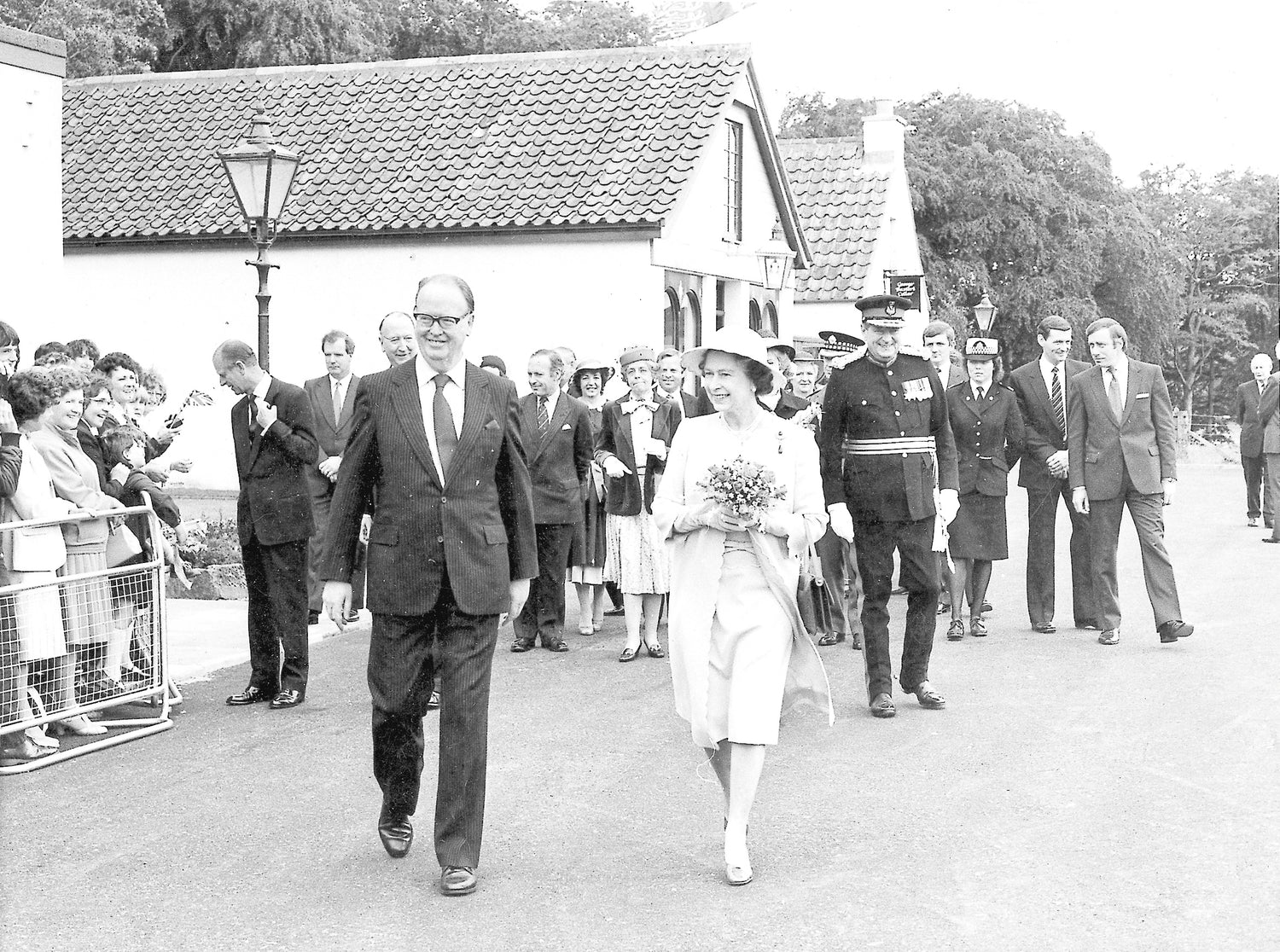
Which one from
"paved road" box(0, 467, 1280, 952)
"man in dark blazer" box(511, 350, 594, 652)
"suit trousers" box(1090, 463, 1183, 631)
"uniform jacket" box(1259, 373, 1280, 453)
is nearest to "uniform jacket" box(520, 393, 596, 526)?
"man in dark blazer" box(511, 350, 594, 652)

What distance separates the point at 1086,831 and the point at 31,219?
11.5 meters

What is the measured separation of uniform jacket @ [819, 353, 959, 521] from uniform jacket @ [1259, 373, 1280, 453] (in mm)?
11529

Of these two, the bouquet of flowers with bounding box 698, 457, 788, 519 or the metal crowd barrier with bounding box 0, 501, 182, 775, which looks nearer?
the bouquet of flowers with bounding box 698, 457, 788, 519

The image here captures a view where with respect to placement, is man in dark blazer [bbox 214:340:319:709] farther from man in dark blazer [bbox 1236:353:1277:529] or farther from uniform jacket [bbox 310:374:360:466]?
man in dark blazer [bbox 1236:353:1277:529]

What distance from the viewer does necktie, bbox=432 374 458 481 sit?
5.64 m

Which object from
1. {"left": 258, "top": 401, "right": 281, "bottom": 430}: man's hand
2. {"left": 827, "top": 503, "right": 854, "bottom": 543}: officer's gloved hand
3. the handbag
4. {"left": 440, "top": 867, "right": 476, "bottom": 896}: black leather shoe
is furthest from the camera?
{"left": 258, "top": 401, "right": 281, "bottom": 430}: man's hand

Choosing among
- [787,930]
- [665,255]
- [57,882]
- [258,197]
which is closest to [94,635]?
[57,882]

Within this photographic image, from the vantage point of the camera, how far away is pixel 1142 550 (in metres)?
10.7

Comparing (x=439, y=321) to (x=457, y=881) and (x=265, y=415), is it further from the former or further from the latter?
(x=265, y=415)

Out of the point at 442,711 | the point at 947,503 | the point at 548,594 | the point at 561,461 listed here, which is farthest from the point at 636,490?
the point at 442,711

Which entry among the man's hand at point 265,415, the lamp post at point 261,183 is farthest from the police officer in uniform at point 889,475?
the lamp post at point 261,183

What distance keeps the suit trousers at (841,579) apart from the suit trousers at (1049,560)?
1.27 meters

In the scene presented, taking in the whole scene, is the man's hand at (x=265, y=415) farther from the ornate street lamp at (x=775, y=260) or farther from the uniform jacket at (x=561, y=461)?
the ornate street lamp at (x=775, y=260)

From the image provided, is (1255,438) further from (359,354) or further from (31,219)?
(31,219)
